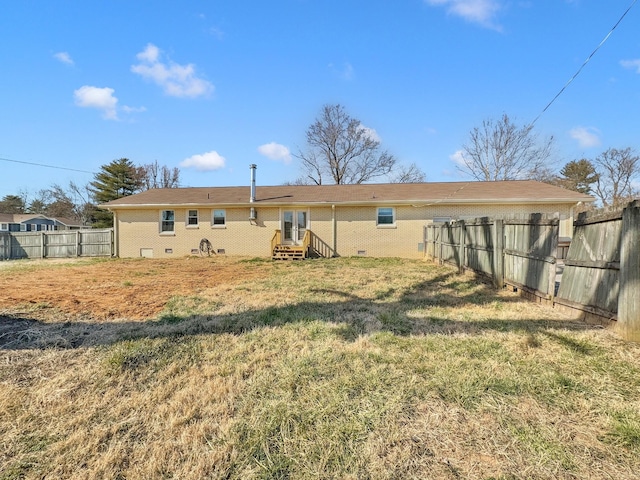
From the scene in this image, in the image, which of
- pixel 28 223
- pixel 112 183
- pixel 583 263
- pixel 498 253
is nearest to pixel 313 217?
pixel 498 253

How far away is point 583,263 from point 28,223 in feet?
179

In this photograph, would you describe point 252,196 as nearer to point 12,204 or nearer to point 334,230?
point 334,230

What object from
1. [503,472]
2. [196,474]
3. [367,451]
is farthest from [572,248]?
[196,474]

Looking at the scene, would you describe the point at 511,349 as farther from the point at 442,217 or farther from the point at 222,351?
the point at 442,217

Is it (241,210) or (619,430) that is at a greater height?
(241,210)

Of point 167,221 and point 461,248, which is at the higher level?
point 167,221

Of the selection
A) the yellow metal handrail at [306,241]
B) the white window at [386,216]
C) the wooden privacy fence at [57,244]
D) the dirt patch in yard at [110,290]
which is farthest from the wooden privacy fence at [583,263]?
the wooden privacy fence at [57,244]

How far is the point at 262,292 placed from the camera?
647 centimetres

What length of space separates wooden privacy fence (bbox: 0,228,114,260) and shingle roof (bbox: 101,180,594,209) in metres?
1.88

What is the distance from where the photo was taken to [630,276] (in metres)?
3.41

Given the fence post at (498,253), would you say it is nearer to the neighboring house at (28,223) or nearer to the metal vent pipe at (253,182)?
the metal vent pipe at (253,182)

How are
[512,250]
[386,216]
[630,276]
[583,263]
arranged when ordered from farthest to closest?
[386,216] → [512,250] → [583,263] → [630,276]

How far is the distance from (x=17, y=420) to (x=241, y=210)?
13.7m

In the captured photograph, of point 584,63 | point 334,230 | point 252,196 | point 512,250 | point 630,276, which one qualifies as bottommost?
point 630,276
